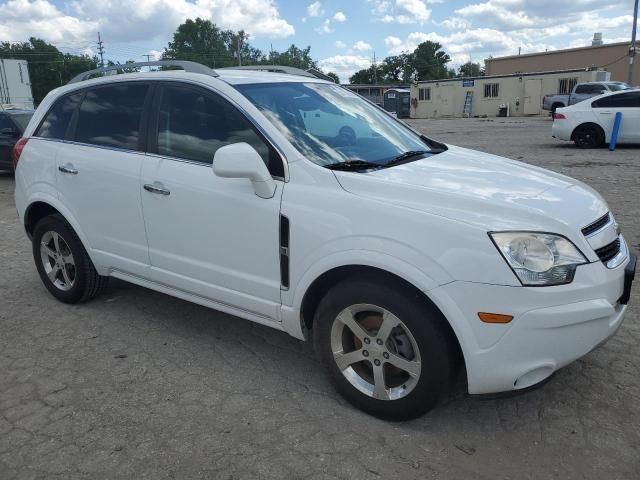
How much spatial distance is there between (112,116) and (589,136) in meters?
13.5

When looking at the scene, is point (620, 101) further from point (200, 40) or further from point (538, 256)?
point (200, 40)

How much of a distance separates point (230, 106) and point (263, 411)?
5.84 ft

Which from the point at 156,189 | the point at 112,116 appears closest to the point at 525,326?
the point at 156,189

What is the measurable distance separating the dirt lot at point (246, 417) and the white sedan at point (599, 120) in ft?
37.3

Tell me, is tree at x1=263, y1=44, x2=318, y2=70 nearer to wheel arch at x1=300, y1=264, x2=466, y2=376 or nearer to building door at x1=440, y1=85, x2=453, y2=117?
building door at x1=440, y1=85, x2=453, y2=117

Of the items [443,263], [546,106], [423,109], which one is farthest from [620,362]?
[423,109]

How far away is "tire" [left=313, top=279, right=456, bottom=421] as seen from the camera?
254 cm

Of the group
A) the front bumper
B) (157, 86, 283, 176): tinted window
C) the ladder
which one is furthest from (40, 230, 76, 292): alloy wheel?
the ladder

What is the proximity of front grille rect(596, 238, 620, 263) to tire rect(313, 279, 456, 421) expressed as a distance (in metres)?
0.84

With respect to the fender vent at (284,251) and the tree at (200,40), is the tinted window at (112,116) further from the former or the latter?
the tree at (200,40)

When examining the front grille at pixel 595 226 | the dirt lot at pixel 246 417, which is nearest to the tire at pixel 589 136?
the dirt lot at pixel 246 417

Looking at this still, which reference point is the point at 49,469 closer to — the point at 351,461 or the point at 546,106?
the point at 351,461

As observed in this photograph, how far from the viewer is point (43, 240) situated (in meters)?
4.56

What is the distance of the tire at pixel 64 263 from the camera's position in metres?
4.31
